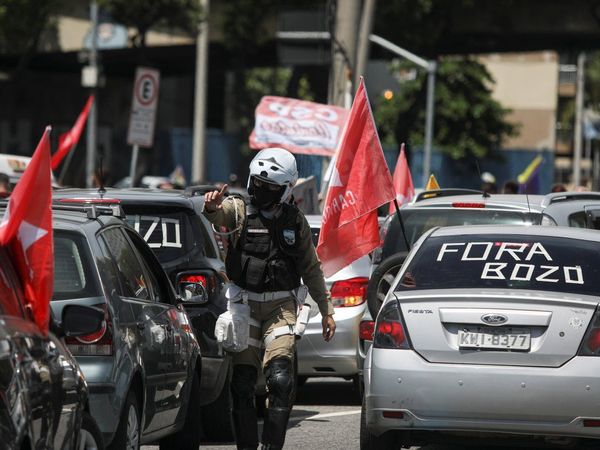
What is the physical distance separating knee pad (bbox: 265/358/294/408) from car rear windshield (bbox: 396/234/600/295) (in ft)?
2.61

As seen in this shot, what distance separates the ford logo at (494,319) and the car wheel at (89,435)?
241 centimetres

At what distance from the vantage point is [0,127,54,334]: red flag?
6184mm

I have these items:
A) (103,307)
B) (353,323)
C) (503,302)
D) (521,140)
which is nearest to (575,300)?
(503,302)

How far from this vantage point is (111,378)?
285 inches

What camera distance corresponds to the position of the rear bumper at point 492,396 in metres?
8.08

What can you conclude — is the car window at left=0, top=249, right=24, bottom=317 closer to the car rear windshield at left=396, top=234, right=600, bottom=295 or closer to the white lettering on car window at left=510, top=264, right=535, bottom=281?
the car rear windshield at left=396, top=234, right=600, bottom=295

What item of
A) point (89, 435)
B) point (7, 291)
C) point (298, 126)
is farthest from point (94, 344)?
point (298, 126)

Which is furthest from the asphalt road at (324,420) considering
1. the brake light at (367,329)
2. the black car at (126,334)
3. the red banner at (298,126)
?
the red banner at (298,126)

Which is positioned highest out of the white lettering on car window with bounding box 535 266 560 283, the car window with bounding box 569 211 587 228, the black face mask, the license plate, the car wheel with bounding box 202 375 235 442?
the black face mask

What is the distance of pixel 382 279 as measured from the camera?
38.1 ft

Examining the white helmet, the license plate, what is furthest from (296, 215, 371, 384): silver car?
the license plate

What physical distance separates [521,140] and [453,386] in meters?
68.2

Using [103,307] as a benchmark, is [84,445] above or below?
below

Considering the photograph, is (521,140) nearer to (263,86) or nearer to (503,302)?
(263,86)
